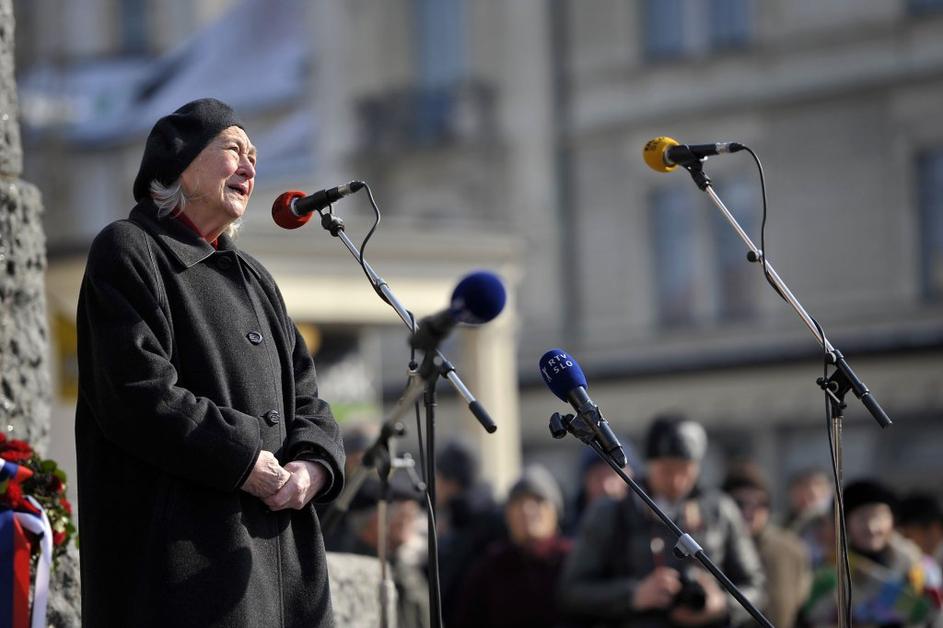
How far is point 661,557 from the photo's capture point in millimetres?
8578

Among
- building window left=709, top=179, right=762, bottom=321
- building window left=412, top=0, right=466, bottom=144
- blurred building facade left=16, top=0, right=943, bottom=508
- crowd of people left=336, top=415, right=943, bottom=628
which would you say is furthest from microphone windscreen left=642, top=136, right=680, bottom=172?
building window left=412, top=0, right=466, bottom=144

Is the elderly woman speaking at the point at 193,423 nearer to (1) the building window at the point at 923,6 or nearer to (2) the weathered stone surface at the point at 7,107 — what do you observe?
(2) the weathered stone surface at the point at 7,107

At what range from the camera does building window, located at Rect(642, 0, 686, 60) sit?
31.0 m

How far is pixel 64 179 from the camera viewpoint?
39.5m

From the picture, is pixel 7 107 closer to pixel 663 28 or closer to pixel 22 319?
pixel 22 319

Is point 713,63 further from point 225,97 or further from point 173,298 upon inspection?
point 173,298

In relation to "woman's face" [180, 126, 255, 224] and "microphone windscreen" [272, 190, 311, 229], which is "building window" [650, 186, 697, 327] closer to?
"microphone windscreen" [272, 190, 311, 229]

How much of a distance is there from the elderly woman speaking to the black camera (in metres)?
3.41

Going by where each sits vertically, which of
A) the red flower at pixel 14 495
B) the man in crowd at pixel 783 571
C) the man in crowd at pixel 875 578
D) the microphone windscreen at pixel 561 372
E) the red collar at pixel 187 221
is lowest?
the man in crowd at pixel 783 571

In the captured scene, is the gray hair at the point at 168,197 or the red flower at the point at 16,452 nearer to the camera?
the gray hair at the point at 168,197

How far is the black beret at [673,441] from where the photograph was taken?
8734 mm

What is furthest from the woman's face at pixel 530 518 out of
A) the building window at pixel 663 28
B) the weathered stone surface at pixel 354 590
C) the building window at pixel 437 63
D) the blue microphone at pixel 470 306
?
the building window at pixel 437 63

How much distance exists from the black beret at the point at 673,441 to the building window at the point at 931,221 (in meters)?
19.4

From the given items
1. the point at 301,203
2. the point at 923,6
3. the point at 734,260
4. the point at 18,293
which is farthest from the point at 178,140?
the point at 734,260
